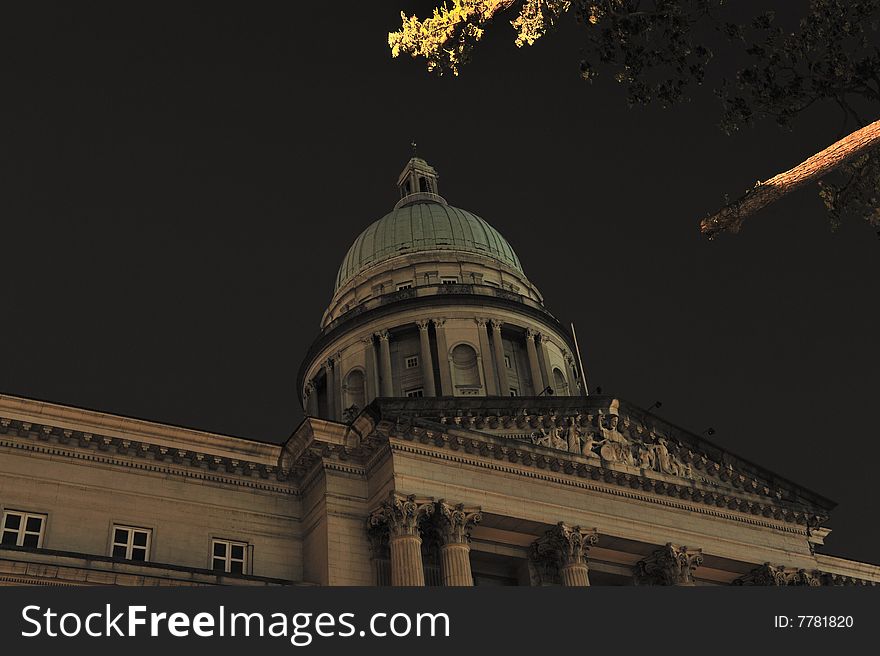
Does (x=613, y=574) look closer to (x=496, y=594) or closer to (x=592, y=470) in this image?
(x=592, y=470)

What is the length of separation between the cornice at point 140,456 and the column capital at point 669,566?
14.0 meters

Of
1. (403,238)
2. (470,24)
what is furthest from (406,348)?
(470,24)

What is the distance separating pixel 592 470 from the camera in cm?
3669

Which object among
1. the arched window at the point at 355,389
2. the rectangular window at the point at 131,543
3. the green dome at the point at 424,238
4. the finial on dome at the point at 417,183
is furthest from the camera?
the finial on dome at the point at 417,183

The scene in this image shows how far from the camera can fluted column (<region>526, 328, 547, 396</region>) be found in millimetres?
55338

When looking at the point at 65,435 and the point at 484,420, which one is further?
the point at 484,420

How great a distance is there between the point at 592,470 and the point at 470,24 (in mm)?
20604

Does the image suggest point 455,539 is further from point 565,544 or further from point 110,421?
point 110,421

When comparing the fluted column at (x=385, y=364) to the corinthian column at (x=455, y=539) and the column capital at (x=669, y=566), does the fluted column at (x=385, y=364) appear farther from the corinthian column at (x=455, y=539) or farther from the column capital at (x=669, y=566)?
the corinthian column at (x=455, y=539)

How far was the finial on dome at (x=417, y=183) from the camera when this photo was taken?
2928 inches

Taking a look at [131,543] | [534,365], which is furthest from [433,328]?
[131,543]

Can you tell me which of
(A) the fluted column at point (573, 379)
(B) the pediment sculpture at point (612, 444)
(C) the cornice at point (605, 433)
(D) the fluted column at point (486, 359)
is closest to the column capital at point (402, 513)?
(C) the cornice at point (605, 433)

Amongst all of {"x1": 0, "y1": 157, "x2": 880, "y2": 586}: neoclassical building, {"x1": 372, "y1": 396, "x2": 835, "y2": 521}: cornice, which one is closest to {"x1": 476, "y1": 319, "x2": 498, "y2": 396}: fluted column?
{"x1": 372, "y1": 396, "x2": 835, "y2": 521}: cornice

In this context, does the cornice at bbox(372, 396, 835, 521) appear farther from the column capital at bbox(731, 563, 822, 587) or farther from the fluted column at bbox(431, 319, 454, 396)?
the fluted column at bbox(431, 319, 454, 396)
